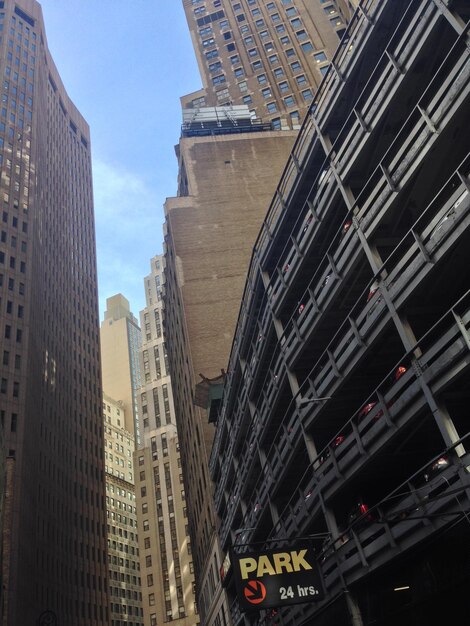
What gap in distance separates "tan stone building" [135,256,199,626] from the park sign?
344 feet

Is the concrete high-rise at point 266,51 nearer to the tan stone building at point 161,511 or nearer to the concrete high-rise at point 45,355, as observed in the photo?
the concrete high-rise at point 45,355

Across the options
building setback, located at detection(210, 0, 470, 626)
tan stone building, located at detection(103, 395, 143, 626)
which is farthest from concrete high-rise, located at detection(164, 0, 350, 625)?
tan stone building, located at detection(103, 395, 143, 626)

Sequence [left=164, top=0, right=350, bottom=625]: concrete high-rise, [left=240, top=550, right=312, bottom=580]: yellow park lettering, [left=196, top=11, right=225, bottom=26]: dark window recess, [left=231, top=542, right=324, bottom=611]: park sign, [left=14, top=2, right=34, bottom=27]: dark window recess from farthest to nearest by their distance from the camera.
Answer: [left=14, top=2, right=34, bottom=27]: dark window recess, [left=196, top=11, right=225, bottom=26]: dark window recess, [left=164, top=0, right=350, bottom=625]: concrete high-rise, [left=240, top=550, right=312, bottom=580]: yellow park lettering, [left=231, top=542, right=324, bottom=611]: park sign

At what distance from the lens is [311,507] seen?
23.1 metres

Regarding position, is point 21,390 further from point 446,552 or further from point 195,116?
point 446,552

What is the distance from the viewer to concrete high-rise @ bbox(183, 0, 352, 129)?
293 ft

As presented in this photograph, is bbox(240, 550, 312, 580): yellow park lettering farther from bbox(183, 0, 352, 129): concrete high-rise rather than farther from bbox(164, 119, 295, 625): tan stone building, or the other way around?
bbox(183, 0, 352, 129): concrete high-rise

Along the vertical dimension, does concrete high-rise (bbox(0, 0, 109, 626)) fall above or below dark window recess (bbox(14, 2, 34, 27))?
below

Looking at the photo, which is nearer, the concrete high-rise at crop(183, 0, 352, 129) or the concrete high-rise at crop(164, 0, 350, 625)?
the concrete high-rise at crop(164, 0, 350, 625)

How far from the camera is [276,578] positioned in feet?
63.6

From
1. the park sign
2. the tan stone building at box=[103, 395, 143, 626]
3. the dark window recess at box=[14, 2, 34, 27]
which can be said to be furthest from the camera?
the tan stone building at box=[103, 395, 143, 626]

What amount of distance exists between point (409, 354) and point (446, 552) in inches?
199

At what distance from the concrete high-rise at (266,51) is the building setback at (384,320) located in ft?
212

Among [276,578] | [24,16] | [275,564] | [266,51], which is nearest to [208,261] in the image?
[266,51]
